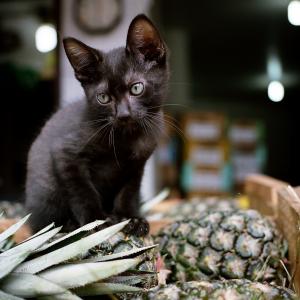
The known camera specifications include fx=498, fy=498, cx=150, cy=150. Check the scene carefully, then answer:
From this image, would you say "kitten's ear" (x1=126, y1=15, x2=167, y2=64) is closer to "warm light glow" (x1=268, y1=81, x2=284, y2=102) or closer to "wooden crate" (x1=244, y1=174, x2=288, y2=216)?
"wooden crate" (x1=244, y1=174, x2=288, y2=216)

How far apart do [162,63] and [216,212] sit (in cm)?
49

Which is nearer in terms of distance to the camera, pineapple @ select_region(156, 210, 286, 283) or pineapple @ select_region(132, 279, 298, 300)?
pineapple @ select_region(132, 279, 298, 300)

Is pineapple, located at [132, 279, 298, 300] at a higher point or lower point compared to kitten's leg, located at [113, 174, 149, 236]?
lower

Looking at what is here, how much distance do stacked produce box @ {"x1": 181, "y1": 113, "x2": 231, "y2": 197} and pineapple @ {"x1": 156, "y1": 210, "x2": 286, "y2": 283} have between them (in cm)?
340

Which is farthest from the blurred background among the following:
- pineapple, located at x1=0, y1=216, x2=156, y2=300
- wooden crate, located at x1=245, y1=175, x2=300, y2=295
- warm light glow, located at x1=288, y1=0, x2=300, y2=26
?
pineapple, located at x1=0, y1=216, x2=156, y2=300

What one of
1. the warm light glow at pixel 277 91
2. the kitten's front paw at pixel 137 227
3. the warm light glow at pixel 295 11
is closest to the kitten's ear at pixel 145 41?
the kitten's front paw at pixel 137 227

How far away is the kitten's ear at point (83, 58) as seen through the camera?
1146mm

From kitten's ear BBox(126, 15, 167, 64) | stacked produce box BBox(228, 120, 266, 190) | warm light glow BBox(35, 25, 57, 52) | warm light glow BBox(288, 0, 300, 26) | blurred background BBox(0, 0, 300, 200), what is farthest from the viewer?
stacked produce box BBox(228, 120, 266, 190)

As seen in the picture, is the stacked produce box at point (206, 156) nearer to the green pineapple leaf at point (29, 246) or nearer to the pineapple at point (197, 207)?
the pineapple at point (197, 207)

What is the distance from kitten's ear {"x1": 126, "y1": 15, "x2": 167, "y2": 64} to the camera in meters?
1.11

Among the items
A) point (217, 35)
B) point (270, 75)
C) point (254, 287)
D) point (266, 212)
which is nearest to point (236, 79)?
point (270, 75)

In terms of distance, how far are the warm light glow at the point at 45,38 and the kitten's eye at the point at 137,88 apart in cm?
264

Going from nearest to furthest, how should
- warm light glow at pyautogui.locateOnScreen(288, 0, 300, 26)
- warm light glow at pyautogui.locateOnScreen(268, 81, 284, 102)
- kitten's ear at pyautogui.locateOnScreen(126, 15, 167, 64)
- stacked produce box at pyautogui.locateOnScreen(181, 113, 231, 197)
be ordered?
kitten's ear at pyautogui.locateOnScreen(126, 15, 167, 64)
warm light glow at pyautogui.locateOnScreen(288, 0, 300, 26)
stacked produce box at pyautogui.locateOnScreen(181, 113, 231, 197)
warm light glow at pyautogui.locateOnScreen(268, 81, 284, 102)

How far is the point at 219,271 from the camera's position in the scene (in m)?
1.30
